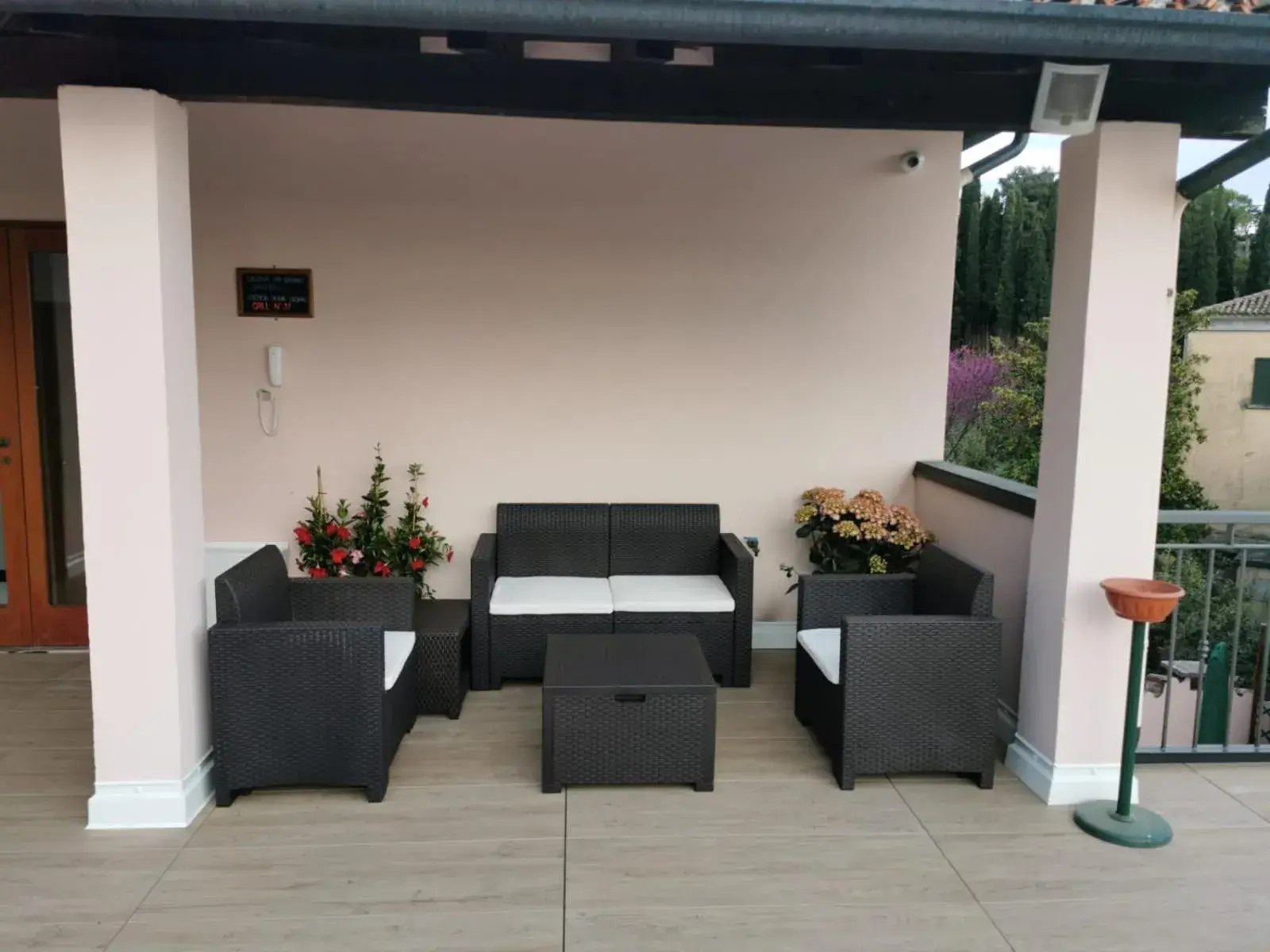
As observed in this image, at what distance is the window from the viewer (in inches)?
589

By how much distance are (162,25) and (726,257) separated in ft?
9.79

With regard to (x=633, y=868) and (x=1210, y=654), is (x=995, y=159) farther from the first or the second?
(x=633, y=868)

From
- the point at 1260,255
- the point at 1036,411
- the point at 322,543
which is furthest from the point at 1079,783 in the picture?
the point at 1260,255

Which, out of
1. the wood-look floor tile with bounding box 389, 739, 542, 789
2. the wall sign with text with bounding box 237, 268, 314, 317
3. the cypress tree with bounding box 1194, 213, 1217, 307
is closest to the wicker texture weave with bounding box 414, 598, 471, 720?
the wood-look floor tile with bounding box 389, 739, 542, 789

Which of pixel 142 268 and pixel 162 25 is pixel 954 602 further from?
pixel 162 25

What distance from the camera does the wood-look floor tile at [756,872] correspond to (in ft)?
8.66

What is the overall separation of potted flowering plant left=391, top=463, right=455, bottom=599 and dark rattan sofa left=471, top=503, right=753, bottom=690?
34 cm

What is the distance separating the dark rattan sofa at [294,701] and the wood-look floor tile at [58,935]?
0.70 meters

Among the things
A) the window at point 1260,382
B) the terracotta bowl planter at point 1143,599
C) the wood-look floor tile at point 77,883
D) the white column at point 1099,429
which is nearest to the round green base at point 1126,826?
the white column at point 1099,429

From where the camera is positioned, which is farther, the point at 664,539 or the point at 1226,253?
the point at 1226,253

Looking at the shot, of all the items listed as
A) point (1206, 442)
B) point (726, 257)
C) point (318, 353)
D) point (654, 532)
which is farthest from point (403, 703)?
point (1206, 442)

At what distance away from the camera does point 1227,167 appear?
2.76 m

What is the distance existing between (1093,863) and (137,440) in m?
3.45

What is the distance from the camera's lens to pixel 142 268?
9.25 ft
